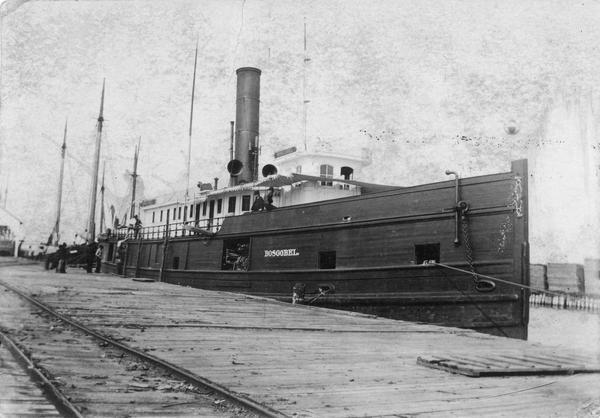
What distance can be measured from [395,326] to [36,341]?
15.1 ft

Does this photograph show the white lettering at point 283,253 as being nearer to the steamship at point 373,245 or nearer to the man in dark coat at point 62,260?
the steamship at point 373,245

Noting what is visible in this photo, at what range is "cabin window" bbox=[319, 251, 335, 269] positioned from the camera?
10.9 meters

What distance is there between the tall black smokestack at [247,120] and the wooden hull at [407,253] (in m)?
4.70

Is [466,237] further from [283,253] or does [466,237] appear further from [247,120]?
[247,120]

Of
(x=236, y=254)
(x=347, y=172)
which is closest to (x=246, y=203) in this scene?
(x=236, y=254)

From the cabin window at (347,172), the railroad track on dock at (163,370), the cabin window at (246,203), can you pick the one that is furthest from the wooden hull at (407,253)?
the railroad track on dock at (163,370)

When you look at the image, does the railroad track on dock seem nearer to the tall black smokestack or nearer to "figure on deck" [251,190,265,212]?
"figure on deck" [251,190,265,212]

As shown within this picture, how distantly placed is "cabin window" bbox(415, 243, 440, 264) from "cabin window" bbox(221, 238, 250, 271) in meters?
5.14

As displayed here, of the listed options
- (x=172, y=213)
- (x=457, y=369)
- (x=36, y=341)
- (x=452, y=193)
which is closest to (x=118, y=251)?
(x=172, y=213)

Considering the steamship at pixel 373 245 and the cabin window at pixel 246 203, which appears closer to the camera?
the steamship at pixel 373 245

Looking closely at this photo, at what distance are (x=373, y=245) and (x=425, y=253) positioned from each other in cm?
104

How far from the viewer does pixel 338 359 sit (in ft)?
13.3

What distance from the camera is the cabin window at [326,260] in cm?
1085

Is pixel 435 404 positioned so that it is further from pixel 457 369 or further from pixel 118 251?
pixel 118 251
